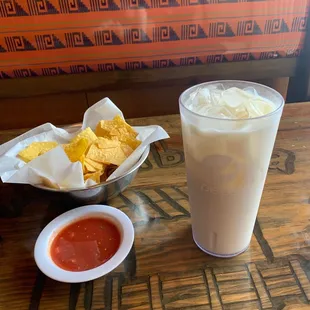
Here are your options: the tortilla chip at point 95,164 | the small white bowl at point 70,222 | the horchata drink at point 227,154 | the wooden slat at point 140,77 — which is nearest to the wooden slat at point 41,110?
the wooden slat at point 140,77

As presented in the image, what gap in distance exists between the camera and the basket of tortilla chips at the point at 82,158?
779 millimetres

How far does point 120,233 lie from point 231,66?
4.28 ft

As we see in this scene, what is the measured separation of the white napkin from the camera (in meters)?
0.78

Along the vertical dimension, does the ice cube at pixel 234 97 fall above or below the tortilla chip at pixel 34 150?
above

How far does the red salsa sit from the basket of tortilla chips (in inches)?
3.5

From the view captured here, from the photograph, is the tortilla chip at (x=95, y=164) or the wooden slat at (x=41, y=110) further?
the wooden slat at (x=41, y=110)

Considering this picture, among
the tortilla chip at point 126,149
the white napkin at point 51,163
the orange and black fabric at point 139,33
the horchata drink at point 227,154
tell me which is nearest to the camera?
the horchata drink at point 227,154

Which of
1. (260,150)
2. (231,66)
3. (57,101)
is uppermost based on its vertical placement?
(260,150)

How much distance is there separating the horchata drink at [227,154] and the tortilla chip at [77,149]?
29 cm

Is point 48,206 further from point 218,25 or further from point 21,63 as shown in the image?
point 218,25

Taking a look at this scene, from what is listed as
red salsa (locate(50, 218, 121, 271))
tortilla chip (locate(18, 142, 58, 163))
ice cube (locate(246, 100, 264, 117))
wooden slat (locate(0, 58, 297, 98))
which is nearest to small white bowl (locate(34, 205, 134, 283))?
red salsa (locate(50, 218, 121, 271))

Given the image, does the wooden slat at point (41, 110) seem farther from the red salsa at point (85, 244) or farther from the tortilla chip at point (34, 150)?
the red salsa at point (85, 244)

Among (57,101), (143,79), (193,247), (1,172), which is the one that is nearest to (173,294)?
(193,247)

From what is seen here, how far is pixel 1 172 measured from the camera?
84cm
